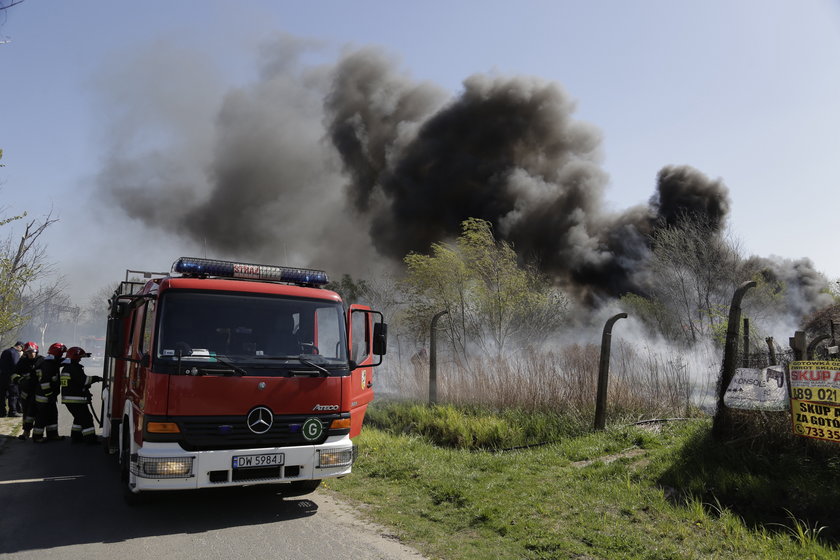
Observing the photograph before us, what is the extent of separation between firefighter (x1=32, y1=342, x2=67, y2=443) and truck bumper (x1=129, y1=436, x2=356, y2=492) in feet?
14.1

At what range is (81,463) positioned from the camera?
6375 millimetres

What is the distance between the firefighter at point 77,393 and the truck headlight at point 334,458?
15.2ft

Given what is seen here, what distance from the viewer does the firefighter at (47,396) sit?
24.6ft

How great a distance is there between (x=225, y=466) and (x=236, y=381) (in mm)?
602

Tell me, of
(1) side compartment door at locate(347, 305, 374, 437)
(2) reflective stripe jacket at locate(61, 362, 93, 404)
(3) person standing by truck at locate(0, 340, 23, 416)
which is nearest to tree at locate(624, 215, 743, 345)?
(1) side compartment door at locate(347, 305, 374, 437)

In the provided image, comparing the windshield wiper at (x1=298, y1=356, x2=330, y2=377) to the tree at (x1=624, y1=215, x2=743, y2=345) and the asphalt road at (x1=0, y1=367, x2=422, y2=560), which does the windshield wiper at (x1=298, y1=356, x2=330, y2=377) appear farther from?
the tree at (x1=624, y1=215, x2=743, y2=345)

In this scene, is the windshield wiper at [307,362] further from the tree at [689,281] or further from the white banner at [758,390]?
the tree at [689,281]

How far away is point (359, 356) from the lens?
5875 mm

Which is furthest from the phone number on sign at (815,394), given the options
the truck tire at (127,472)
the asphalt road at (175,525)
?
the truck tire at (127,472)

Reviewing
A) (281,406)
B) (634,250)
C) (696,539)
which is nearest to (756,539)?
(696,539)

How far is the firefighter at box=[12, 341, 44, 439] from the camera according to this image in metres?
7.82

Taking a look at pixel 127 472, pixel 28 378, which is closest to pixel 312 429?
pixel 127 472

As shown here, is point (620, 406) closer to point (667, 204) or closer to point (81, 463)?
point (81, 463)

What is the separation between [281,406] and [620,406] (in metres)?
5.36
